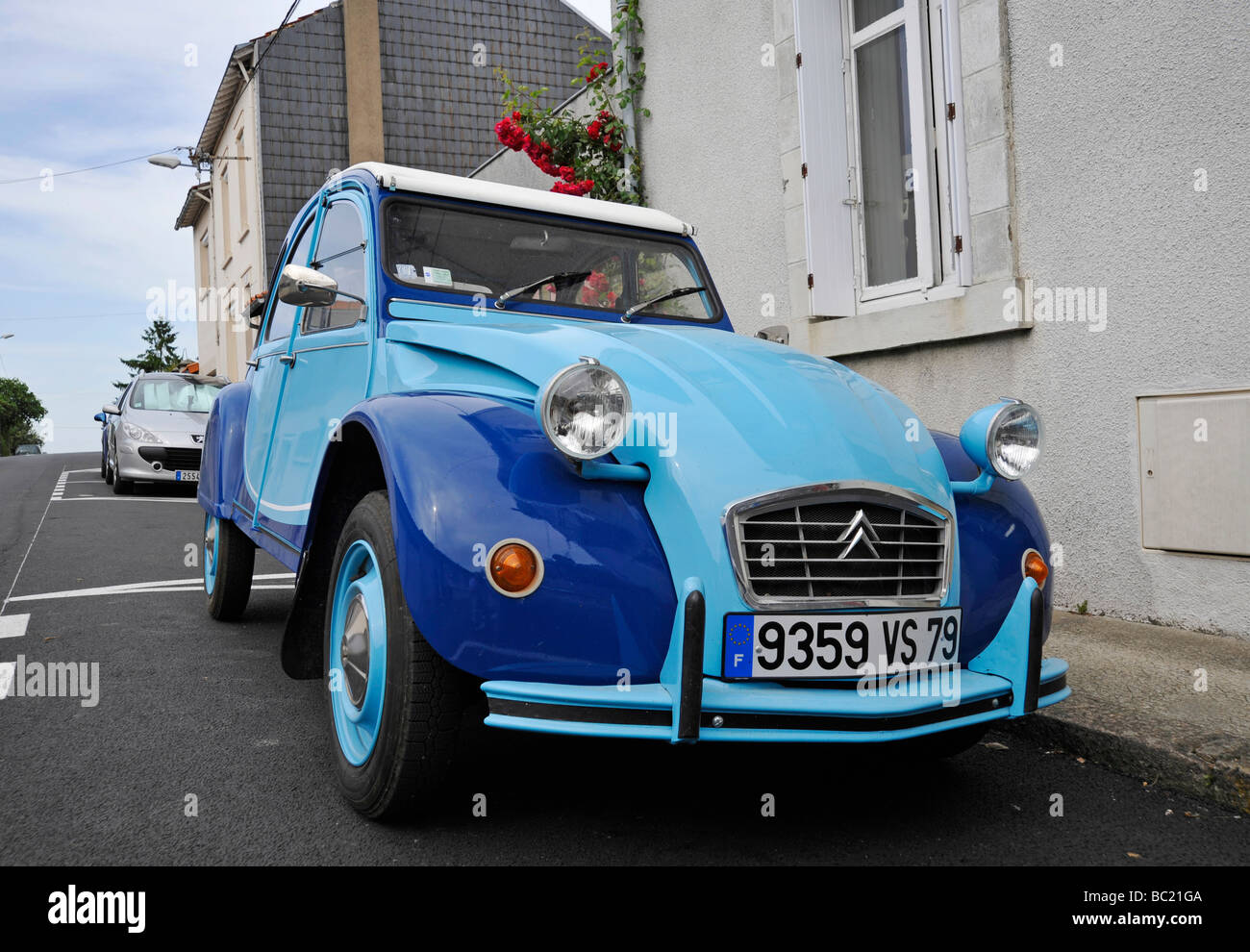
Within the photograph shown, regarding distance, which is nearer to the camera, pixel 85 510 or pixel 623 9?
pixel 623 9

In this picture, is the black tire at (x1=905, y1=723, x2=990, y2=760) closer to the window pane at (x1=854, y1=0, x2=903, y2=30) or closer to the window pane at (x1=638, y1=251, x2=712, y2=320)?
the window pane at (x1=638, y1=251, x2=712, y2=320)

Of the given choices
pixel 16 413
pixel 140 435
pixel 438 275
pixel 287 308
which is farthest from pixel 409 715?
Result: pixel 16 413

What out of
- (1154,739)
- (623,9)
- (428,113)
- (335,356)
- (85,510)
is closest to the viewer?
(1154,739)

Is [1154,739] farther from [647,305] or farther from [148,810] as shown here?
[148,810]

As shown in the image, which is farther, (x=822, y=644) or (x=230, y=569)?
(x=230, y=569)

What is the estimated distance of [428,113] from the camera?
2231cm

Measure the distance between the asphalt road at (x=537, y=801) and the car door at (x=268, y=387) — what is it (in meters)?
0.82

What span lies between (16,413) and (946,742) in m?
104

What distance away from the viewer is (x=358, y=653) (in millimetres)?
2885

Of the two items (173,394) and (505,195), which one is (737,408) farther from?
(173,394)

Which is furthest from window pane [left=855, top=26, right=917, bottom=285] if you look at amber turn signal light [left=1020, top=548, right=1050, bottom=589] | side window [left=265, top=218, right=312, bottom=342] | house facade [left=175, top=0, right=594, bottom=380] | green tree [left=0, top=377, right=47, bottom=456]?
green tree [left=0, top=377, right=47, bottom=456]

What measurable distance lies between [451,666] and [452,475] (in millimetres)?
452

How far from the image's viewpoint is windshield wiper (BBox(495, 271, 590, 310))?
12.6 feet
